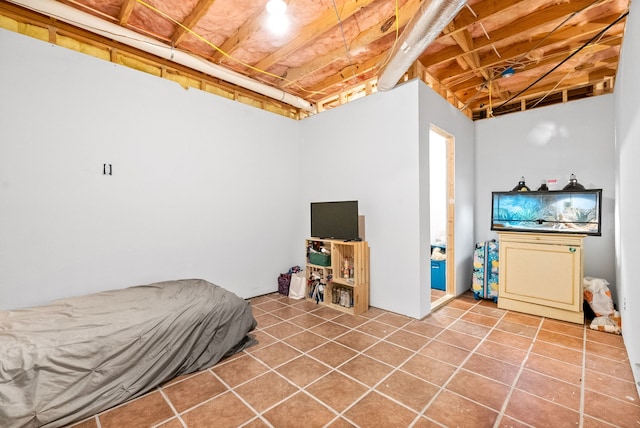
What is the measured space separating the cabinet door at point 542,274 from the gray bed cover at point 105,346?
10.4ft

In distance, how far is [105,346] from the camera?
6.17ft

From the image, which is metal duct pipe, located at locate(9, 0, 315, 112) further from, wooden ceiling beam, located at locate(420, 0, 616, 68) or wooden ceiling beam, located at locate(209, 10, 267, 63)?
wooden ceiling beam, located at locate(420, 0, 616, 68)

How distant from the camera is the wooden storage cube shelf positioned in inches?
137

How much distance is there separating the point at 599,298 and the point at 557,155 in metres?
1.95

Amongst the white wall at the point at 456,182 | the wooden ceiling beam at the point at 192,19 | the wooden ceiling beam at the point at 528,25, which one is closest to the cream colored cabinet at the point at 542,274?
the white wall at the point at 456,182

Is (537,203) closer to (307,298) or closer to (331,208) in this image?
(331,208)

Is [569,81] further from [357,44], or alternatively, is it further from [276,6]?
[276,6]

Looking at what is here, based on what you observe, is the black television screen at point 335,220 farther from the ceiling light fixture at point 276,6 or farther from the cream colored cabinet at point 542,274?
the ceiling light fixture at point 276,6

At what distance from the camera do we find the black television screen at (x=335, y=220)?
3.53 meters

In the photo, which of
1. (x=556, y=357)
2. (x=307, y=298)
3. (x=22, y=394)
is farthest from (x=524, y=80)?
(x=22, y=394)

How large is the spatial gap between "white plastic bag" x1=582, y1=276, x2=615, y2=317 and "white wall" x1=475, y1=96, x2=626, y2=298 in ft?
2.06

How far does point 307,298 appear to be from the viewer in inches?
159

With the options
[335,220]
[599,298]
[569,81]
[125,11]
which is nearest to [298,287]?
[335,220]

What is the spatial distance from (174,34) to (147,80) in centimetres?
60
